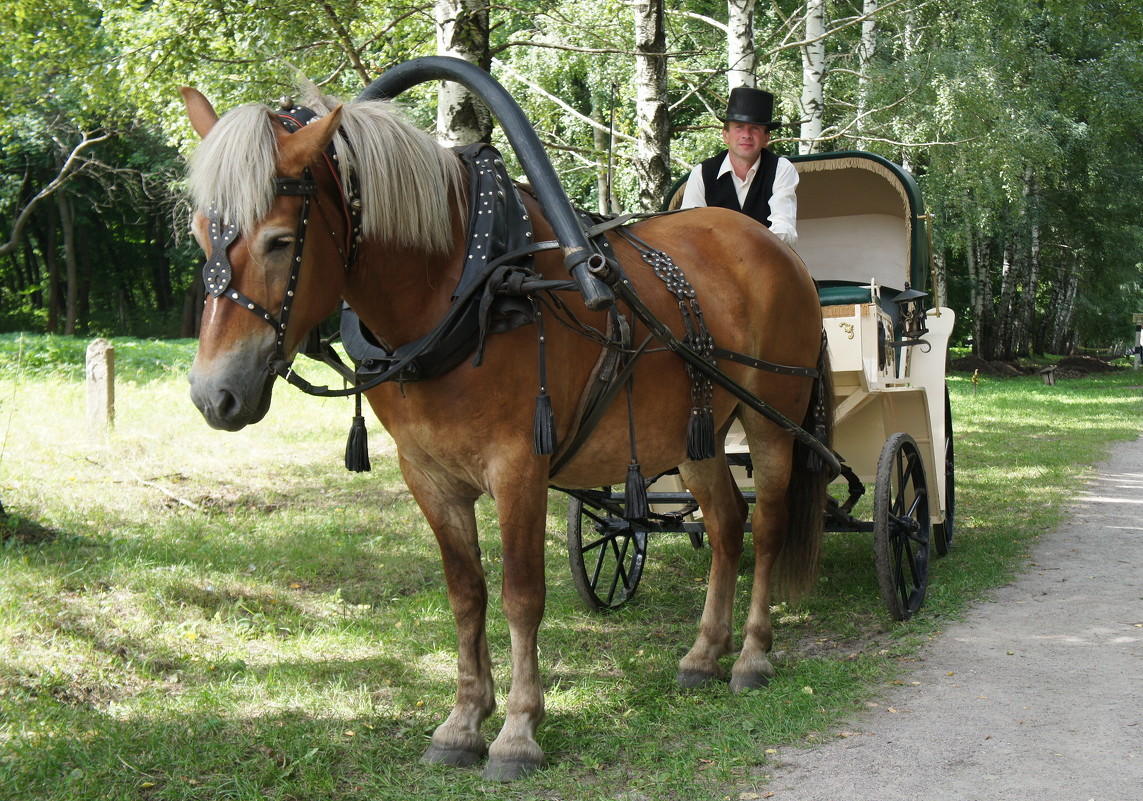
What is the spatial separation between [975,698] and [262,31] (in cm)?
776

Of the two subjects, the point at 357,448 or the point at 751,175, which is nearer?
the point at 357,448

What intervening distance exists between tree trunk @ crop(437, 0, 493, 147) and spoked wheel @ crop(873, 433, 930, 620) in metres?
2.85

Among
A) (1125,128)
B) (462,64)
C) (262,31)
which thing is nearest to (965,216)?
(1125,128)

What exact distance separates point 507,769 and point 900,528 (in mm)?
2517

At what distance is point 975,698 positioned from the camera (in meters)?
3.64

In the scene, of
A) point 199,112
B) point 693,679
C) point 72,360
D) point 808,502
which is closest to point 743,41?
point 808,502

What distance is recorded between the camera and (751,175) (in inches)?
187

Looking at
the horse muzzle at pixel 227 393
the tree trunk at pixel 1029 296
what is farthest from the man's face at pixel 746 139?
the tree trunk at pixel 1029 296

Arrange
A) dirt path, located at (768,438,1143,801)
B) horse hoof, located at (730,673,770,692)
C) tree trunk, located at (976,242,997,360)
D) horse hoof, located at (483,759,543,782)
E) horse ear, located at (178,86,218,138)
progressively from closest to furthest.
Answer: horse ear, located at (178,86,218,138) → dirt path, located at (768,438,1143,801) → horse hoof, located at (483,759,543,782) → horse hoof, located at (730,673,770,692) → tree trunk, located at (976,242,997,360)

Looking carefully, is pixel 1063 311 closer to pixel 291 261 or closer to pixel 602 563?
pixel 602 563

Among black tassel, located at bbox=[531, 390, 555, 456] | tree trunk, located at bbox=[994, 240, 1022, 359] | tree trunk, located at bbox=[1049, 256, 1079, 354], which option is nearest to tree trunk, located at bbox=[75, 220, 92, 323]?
tree trunk, located at bbox=[994, 240, 1022, 359]

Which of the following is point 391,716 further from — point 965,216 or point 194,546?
point 965,216

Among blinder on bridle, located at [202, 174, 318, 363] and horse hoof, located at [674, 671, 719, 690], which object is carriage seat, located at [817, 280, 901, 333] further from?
blinder on bridle, located at [202, 174, 318, 363]

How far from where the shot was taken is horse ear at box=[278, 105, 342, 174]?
2.46m
